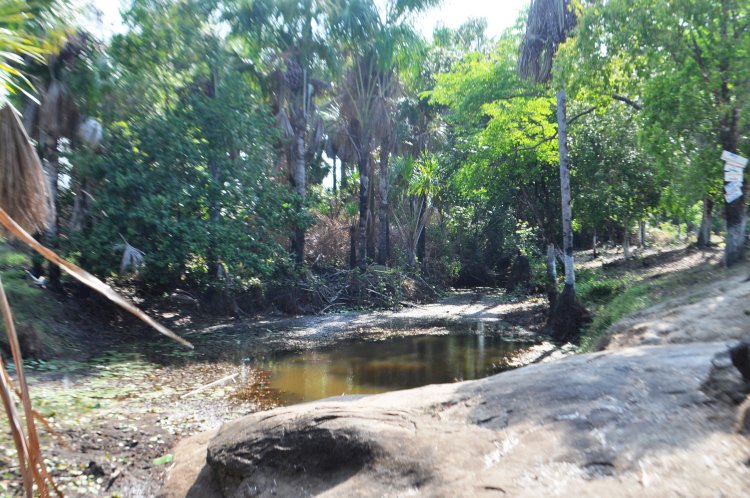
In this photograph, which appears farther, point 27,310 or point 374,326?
point 374,326

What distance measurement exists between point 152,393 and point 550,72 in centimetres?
1296

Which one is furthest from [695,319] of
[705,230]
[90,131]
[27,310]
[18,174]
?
[705,230]

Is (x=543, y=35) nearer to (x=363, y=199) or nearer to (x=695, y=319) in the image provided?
(x=695, y=319)

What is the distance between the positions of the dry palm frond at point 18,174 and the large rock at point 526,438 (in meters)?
2.62

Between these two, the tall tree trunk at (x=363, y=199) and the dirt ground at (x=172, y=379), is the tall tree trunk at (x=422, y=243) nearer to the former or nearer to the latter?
the tall tree trunk at (x=363, y=199)

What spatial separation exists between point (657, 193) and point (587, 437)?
56.6 ft

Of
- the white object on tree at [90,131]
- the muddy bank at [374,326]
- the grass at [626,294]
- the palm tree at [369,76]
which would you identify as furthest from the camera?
the palm tree at [369,76]

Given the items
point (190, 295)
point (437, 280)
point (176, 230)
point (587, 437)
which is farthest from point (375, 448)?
point (437, 280)

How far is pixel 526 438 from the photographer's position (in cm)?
343

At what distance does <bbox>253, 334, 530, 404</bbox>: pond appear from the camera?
364 inches

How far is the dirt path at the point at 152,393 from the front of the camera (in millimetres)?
5359

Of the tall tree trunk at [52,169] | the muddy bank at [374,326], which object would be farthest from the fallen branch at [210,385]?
the tall tree trunk at [52,169]

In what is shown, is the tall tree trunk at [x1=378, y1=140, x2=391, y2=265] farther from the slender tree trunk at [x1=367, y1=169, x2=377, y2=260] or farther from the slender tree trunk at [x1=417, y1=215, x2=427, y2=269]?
the slender tree trunk at [x1=417, y1=215, x2=427, y2=269]

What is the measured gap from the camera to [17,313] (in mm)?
9734
